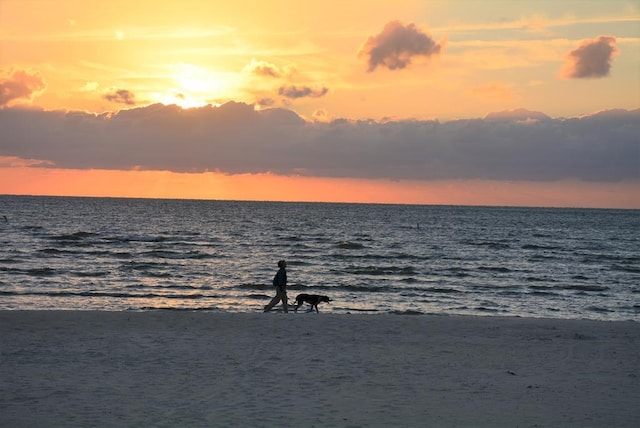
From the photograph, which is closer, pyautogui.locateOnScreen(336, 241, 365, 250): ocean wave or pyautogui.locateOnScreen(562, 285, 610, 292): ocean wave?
pyautogui.locateOnScreen(562, 285, 610, 292): ocean wave

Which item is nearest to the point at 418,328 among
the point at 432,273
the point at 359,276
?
the point at 359,276

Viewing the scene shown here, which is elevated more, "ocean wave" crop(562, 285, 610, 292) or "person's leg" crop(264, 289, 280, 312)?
"person's leg" crop(264, 289, 280, 312)

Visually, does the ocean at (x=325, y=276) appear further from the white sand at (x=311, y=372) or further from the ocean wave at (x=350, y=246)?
the white sand at (x=311, y=372)

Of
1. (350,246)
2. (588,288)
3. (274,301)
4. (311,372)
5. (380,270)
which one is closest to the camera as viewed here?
(311,372)

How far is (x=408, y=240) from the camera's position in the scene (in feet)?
245

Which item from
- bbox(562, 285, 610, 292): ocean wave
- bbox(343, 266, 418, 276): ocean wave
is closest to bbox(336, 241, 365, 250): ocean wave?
bbox(343, 266, 418, 276): ocean wave

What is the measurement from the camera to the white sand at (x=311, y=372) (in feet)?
36.3

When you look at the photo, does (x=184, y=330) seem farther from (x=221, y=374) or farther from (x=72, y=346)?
(x=221, y=374)

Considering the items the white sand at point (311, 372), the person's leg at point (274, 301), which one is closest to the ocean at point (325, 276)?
the person's leg at point (274, 301)

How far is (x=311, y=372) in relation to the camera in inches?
545

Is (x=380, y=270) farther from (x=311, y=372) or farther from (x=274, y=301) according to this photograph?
(x=311, y=372)

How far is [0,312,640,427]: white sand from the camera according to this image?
11.1 meters

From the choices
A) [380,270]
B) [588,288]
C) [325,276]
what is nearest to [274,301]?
[325,276]

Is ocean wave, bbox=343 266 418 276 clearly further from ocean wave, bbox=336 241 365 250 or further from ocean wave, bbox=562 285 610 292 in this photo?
ocean wave, bbox=336 241 365 250
